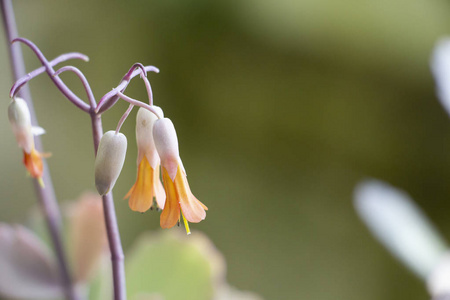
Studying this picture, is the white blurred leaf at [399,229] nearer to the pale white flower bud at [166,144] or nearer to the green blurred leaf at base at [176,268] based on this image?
the green blurred leaf at base at [176,268]

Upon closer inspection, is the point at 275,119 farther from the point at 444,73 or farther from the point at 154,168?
the point at 154,168

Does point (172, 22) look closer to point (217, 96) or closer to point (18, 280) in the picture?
point (217, 96)

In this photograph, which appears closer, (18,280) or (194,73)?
(18,280)

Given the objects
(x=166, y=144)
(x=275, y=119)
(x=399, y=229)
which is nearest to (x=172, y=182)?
(x=166, y=144)

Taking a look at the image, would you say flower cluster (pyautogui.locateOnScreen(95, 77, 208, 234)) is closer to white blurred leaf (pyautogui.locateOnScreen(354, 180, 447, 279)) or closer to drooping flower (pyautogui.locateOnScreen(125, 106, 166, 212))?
drooping flower (pyautogui.locateOnScreen(125, 106, 166, 212))

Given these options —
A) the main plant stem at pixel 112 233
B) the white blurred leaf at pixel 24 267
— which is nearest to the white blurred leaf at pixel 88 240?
the white blurred leaf at pixel 24 267

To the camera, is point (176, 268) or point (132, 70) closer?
point (132, 70)

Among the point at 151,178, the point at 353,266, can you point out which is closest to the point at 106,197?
the point at 151,178
